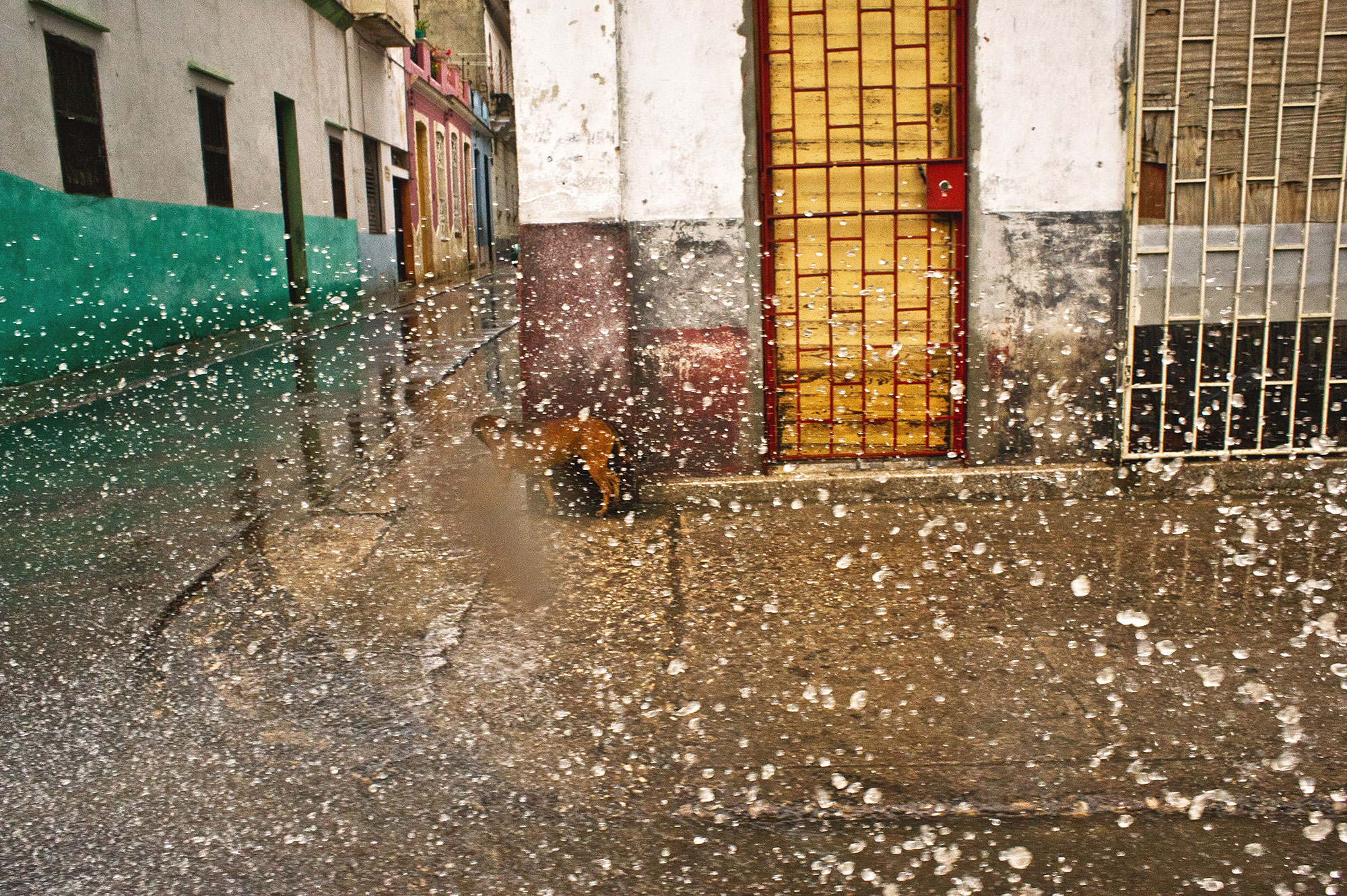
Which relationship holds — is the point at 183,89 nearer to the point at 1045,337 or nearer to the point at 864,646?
the point at 1045,337

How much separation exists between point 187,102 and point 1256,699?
11968 mm

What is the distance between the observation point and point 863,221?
4.73 metres

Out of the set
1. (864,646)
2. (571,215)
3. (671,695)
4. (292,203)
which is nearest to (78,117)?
(292,203)

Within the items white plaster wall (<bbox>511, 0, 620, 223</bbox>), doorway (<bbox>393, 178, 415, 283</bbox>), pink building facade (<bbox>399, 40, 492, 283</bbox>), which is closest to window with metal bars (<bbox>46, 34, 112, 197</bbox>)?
white plaster wall (<bbox>511, 0, 620, 223</bbox>)

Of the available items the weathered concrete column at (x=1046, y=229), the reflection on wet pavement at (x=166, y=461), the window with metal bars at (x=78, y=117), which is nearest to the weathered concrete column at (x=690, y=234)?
the weathered concrete column at (x=1046, y=229)

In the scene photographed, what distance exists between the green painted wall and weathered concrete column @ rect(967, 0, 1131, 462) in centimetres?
718

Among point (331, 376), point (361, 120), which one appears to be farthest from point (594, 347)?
point (361, 120)

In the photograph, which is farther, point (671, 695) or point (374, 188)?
point (374, 188)

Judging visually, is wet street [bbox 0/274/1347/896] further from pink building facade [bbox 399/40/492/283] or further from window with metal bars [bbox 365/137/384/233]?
pink building facade [bbox 399/40/492/283]

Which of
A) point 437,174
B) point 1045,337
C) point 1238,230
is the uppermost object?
point 437,174

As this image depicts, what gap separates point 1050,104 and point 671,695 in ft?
10.9

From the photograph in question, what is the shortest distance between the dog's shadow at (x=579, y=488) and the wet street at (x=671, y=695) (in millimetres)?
106

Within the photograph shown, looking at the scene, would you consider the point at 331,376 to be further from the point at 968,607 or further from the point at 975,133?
the point at 968,607

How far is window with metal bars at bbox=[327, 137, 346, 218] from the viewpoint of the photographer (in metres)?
17.5
